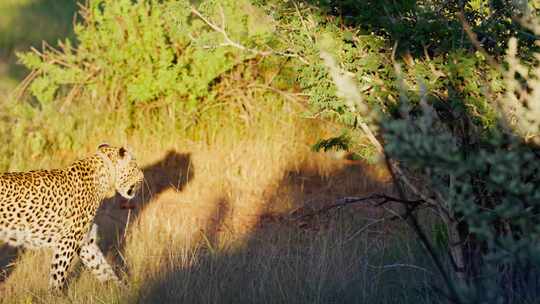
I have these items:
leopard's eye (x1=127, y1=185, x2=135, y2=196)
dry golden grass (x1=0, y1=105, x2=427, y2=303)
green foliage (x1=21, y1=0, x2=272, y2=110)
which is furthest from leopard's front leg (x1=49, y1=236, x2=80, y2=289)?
green foliage (x1=21, y1=0, x2=272, y2=110)

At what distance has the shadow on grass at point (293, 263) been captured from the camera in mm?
5480

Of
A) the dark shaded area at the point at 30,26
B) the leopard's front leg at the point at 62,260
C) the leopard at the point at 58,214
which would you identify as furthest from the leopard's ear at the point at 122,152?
the dark shaded area at the point at 30,26

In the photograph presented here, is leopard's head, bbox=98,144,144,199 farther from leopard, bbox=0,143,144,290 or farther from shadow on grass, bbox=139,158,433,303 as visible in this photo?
shadow on grass, bbox=139,158,433,303

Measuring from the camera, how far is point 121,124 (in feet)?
29.9

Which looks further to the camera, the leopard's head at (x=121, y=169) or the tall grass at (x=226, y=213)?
the leopard's head at (x=121, y=169)

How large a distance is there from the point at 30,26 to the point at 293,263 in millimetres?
9281

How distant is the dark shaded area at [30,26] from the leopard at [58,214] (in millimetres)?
5831

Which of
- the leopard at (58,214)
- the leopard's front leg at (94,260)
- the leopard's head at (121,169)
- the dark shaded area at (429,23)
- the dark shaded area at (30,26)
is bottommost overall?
the leopard's front leg at (94,260)

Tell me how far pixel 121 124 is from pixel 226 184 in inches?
54.0

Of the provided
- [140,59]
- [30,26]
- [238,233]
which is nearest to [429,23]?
[238,233]

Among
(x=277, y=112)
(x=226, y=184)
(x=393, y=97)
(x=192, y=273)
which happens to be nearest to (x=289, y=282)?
(x=192, y=273)

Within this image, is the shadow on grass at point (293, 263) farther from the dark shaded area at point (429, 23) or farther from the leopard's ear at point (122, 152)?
the dark shaded area at point (429, 23)

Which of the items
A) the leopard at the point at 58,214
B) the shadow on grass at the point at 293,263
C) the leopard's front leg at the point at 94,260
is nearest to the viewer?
the shadow on grass at the point at 293,263

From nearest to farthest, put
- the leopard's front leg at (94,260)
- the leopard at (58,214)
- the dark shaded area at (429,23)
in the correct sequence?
the dark shaded area at (429,23) < the leopard at (58,214) < the leopard's front leg at (94,260)
